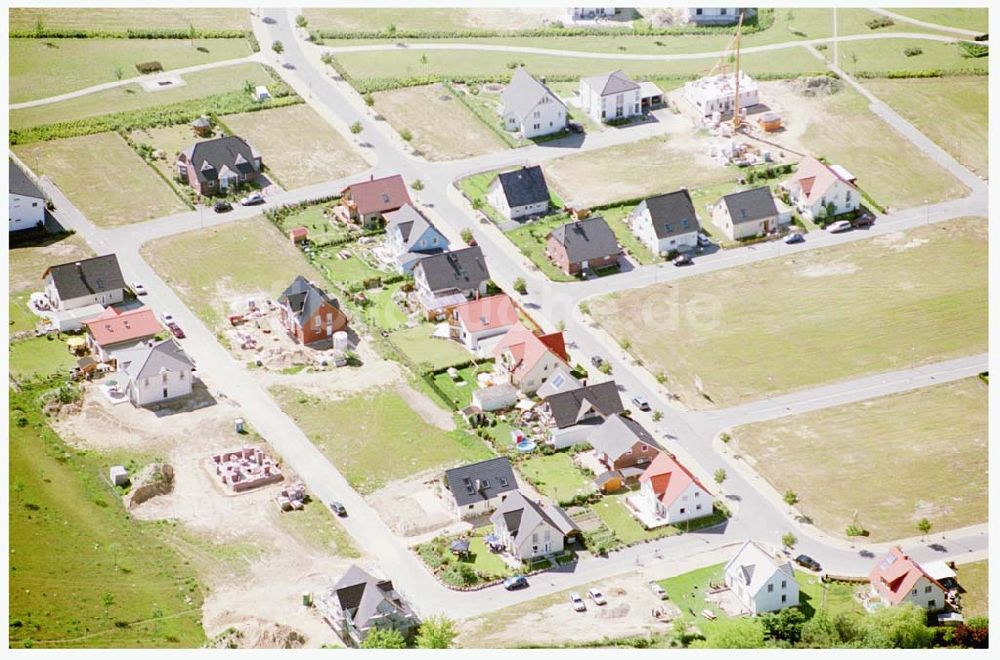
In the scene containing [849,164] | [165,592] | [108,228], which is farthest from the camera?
[849,164]

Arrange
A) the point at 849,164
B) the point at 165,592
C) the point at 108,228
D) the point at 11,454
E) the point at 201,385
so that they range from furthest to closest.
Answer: the point at 849,164
the point at 108,228
the point at 201,385
the point at 11,454
the point at 165,592

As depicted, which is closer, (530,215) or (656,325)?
(656,325)

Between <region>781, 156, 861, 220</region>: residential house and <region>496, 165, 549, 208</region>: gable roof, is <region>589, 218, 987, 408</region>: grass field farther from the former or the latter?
<region>496, 165, 549, 208</region>: gable roof

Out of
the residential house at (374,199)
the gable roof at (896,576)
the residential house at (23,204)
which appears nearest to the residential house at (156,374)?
the residential house at (23,204)

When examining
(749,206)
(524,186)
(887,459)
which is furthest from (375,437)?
(749,206)

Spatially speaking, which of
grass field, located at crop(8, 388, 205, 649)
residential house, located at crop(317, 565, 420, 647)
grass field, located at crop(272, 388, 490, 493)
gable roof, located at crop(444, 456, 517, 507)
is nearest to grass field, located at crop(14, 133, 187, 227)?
grass field, located at crop(272, 388, 490, 493)

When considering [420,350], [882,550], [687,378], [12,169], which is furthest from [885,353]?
[12,169]

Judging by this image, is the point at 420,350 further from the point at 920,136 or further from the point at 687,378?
the point at 920,136
